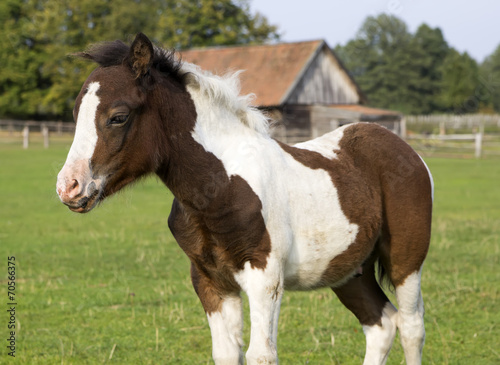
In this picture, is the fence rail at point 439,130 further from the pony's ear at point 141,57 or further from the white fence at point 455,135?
the pony's ear at point 141,57

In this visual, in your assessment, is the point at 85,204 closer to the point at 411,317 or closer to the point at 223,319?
the point at 223,319

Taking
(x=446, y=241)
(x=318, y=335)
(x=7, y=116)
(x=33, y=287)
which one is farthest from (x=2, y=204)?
(x=7, y=116)

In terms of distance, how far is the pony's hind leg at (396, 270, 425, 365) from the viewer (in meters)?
4.59

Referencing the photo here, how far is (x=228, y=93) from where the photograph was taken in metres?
3.89

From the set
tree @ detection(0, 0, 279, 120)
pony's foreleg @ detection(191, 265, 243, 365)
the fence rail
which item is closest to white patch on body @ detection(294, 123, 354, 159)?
pony's foreleg @ detection(191, 265, 243, 365)

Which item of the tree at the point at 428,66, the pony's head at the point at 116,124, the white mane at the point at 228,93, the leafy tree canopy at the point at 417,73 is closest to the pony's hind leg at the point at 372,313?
the white mane at the point at 228,93

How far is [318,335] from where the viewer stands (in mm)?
6125

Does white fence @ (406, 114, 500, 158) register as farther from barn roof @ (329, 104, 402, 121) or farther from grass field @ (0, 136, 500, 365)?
grass field @ (0, 136, 500, 365)

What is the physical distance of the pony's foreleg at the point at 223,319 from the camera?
3916 mm

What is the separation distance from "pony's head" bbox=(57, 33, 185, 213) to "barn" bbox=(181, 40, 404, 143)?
3021 cm

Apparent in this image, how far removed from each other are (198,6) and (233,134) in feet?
163

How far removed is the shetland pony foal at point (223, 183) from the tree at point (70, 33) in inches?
1812

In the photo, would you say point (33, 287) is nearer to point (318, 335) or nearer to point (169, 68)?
point (318, 335)

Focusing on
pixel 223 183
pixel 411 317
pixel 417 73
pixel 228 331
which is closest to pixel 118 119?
pixel 223 183
